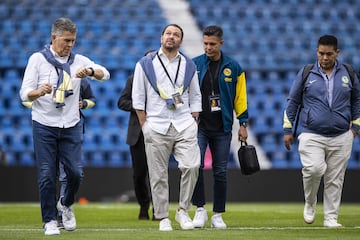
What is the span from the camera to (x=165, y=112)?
9.66m

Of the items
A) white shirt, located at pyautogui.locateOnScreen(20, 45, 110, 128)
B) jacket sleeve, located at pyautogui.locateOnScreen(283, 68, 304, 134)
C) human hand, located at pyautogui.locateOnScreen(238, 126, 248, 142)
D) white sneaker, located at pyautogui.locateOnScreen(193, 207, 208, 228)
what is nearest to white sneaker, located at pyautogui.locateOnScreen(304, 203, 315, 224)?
jacket sleeve, located at pyautogui.locateOnScreen(283, 68, 304, 134)

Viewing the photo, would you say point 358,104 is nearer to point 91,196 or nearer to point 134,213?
point 134,213

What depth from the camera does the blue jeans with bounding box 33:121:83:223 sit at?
368 inches

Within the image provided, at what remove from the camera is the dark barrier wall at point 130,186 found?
1952cm

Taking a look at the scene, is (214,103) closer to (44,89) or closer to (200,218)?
(200,218)

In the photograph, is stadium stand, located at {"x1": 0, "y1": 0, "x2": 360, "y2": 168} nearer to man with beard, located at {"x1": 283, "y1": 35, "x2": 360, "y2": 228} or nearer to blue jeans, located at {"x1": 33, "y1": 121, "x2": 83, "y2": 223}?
man with beard, located at {"x1": 283, "y1": 35, "x2": 360, "y2": 228}

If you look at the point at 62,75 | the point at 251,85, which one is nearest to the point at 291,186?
the point at 251,85

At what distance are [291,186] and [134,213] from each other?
20.8 feet

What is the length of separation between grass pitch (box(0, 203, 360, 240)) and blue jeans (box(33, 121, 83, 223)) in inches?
14.2

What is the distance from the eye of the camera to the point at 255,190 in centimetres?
1977

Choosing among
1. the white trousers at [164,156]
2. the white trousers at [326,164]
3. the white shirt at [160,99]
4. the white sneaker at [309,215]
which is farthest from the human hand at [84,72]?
the white sneaker at [309,215]

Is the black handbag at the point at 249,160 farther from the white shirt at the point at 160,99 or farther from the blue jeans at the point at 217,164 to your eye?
the white shirt at the point at 160,99

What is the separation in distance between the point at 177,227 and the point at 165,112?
1.60 m

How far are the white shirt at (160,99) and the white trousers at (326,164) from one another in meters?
1.50
